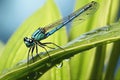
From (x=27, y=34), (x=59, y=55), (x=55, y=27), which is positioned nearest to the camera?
(x=59, y=55)

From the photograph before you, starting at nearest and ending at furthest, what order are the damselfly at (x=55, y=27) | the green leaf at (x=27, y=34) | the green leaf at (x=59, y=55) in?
the green leaf at (x=59, y=55), the damselfly at (x=55, y=27), the green leaf at (x=27, y=34)

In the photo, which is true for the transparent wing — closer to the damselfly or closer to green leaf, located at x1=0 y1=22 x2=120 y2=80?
the damselfly

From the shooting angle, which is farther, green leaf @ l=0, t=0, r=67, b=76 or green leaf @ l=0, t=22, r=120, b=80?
green leaf @ l=0, t=0, r=67, b=76

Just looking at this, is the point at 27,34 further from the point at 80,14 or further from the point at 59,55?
the point at 59,55

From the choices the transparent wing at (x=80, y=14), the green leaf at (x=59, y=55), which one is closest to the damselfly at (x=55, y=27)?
the transparent wing at (x=80, y=14)

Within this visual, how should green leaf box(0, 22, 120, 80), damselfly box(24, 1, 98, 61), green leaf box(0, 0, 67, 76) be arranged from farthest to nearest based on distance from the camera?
green leaf box(0, 0, 67, 76), damselfly box(24, 1, 98, 61), green leaf box(0, 22, 120, 80)

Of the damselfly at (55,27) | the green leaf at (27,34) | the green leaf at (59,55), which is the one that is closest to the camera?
the green leaf at (59,55)

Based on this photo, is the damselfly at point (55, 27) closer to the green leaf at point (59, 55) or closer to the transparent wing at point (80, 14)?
the transparent wing at point (80, 14)

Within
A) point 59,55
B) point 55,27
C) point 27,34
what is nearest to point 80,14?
point 55,27

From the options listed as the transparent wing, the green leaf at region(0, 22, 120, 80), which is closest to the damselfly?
the transparent wing

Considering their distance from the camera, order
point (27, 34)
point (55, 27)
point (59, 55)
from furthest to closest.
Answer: point (27, 34) < point (55, 27) < point (59, 55)

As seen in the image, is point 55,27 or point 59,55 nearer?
point 59,55
